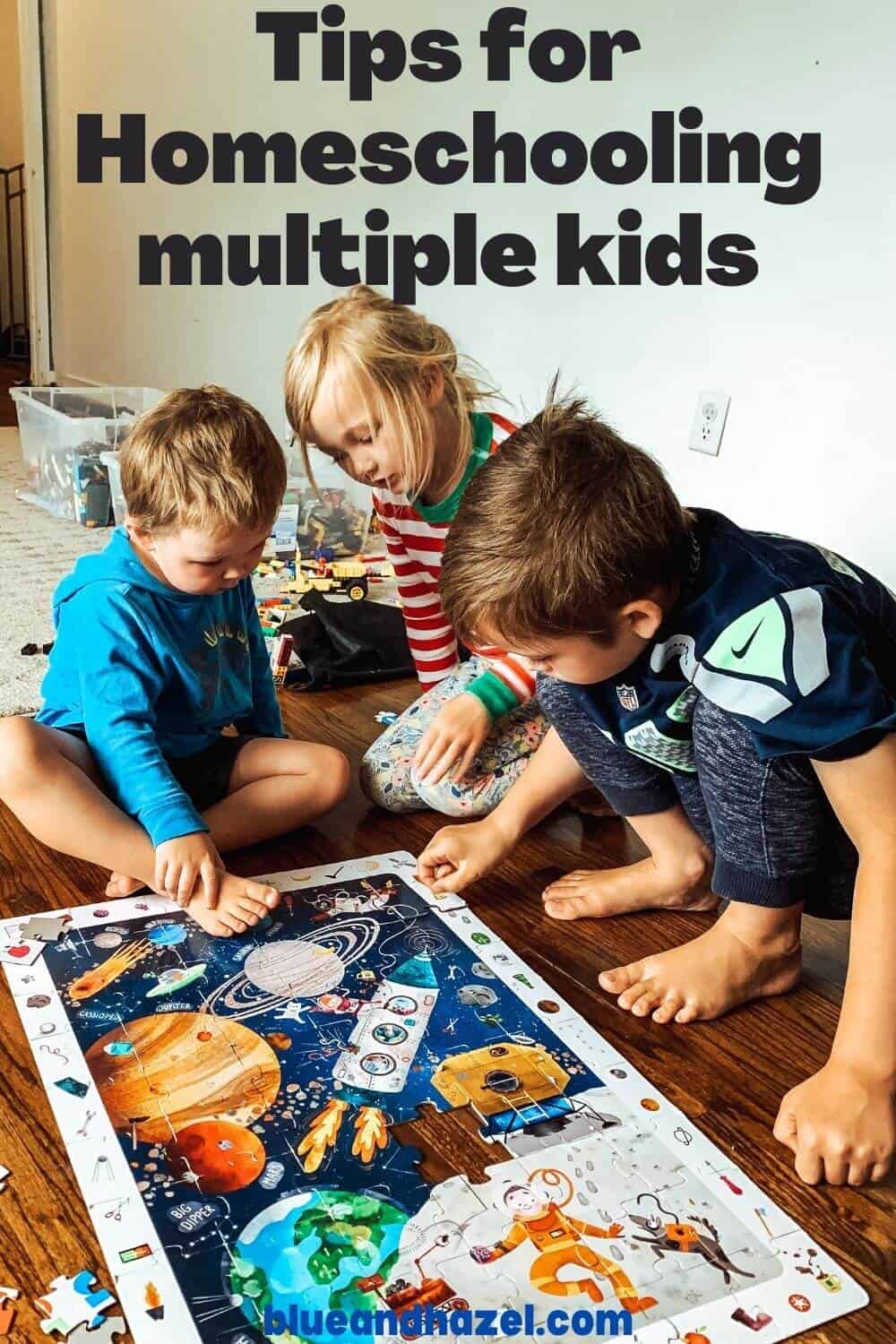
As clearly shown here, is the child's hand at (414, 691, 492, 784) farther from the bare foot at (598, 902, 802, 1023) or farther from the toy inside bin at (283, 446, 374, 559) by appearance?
the toy inside bin at (283, 446, 374, 559)

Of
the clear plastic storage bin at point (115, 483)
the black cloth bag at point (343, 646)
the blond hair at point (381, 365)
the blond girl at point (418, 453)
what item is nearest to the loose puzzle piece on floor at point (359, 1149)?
the blond girl at point (418, 453)

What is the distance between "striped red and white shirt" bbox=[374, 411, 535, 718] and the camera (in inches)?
44.8

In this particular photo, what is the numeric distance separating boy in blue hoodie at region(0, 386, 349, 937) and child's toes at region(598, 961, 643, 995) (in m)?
0.26

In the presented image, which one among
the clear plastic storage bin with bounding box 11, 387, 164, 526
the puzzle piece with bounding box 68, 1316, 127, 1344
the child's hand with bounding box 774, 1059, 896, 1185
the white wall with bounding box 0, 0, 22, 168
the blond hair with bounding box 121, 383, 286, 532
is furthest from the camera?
the white wall with bounding box 0, 0, 22, 168

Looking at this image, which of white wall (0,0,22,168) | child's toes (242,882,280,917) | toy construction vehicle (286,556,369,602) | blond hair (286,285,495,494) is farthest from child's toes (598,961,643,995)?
white wall (0,0,22,168)

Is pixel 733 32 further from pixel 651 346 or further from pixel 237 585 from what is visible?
pixel 237 585

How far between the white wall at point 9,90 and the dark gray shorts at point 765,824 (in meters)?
5.00

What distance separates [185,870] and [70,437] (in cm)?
162

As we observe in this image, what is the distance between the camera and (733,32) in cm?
159

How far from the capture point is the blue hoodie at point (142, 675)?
982mm

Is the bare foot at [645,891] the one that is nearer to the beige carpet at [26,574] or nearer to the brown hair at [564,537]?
the brown hair at [564,537]

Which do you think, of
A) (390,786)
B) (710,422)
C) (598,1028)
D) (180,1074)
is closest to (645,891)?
(598,1028)

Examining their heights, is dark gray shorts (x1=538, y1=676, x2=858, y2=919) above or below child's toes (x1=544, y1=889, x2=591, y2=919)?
above

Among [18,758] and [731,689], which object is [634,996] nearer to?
[731,689]
